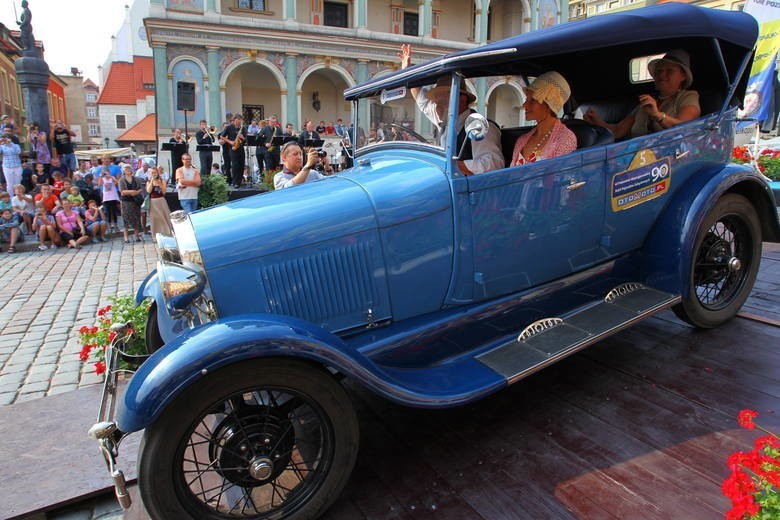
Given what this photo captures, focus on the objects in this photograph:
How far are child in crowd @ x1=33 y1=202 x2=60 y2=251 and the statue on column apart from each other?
6425 mm

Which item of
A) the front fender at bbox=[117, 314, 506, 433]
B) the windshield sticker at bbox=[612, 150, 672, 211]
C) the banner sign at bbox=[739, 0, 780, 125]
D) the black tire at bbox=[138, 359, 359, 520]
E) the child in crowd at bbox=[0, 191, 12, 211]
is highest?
the banner sign at bbox=[739, 0, 780, 125]

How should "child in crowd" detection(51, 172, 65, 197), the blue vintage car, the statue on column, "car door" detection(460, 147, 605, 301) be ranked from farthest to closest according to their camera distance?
the statue on column → "child in crowd" detection(51, 172, 65, 197) → "car door" detection(460, 147, 605, 301) → the blue vintage car

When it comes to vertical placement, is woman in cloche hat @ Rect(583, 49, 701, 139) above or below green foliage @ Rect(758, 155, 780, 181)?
above

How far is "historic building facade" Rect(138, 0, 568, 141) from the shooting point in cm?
2238

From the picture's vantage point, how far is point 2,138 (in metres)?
11.9

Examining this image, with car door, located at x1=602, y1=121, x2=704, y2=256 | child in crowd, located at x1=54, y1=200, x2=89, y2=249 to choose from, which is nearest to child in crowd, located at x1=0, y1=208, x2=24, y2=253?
child in crowd, located at x1=54, y1=200, x2=89, y2=249

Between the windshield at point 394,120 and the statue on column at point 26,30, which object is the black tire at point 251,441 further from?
the statue on column at point 26,30

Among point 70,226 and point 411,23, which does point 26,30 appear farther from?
point 411,23

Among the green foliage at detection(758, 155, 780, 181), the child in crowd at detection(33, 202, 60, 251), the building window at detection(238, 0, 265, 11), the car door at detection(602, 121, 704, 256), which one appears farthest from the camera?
the building window at detection(238, 0, 265, 11)

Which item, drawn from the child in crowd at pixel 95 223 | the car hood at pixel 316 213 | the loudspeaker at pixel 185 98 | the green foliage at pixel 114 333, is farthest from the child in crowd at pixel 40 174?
the car hood at pixel 316 213

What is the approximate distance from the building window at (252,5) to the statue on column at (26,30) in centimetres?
1298

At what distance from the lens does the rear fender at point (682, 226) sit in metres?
3.46

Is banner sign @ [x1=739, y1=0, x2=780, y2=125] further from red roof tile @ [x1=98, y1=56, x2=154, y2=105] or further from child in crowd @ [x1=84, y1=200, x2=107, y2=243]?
red roof tile @ [x1=98, y1=56, x2=154, y2=105]

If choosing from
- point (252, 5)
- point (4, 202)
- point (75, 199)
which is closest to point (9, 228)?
point (4, 202)
